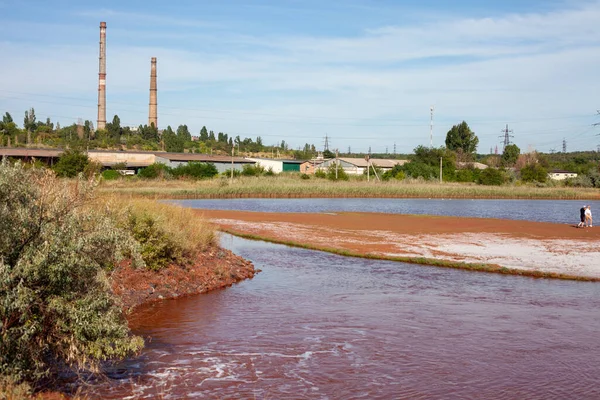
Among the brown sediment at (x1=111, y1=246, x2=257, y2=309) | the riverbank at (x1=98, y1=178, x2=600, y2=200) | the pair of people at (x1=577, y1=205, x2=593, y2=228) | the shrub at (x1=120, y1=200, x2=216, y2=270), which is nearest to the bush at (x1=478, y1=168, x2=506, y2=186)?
the riverbank at (x1=98, y1=178, x2=600, y2=200)

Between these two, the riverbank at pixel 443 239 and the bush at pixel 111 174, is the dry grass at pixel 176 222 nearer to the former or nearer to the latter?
the riverbank at pixel 443 239

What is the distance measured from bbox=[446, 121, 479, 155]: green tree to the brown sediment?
491 feet

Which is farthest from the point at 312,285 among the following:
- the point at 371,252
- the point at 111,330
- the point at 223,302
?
the point at 111,330

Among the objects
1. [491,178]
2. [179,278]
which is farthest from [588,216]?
[491,178]

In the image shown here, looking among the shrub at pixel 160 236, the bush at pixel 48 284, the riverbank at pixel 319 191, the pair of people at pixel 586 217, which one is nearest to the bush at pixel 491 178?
the riverbank at pixel 319 191

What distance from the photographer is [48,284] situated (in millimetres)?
9078

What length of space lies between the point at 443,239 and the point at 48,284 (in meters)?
26.4

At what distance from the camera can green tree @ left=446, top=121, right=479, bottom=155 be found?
16575 centimetres

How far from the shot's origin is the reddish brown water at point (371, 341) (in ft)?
37.4

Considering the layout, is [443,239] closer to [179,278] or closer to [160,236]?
[179,278]

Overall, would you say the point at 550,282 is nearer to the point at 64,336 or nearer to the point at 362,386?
the point at 362,386

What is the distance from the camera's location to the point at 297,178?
101188 millimetres

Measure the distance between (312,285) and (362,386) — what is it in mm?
9100

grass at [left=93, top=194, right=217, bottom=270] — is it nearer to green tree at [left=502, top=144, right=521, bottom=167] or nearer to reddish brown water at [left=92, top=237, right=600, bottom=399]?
reddish brown water at [left=92, top=237, right=600, bottom=399]
